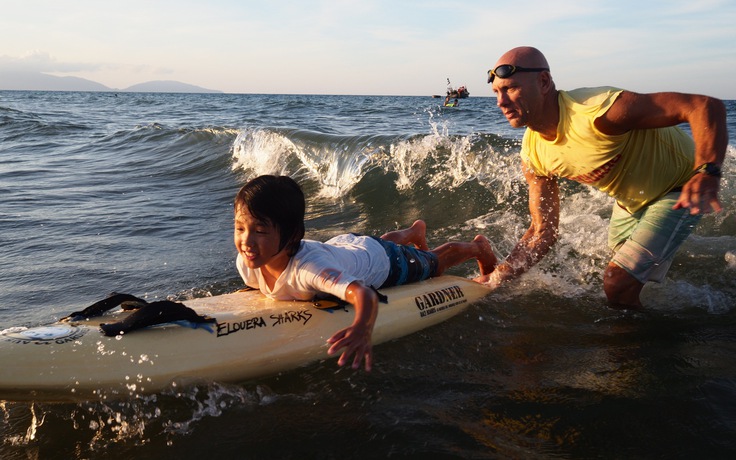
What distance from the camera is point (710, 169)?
11.0 feet

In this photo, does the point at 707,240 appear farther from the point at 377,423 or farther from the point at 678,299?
the point at 377,423

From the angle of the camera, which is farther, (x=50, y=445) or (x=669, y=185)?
(x=669, y=185)

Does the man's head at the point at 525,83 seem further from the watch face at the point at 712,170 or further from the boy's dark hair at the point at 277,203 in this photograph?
the boy's dark hair at the point at 277,203

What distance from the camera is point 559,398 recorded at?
3.31m

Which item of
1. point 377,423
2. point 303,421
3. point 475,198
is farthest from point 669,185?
point 475,198

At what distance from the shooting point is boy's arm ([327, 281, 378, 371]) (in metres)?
3.07

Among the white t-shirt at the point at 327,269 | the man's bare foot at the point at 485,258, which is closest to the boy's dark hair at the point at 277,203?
the white t-shirt at the point at 327,269

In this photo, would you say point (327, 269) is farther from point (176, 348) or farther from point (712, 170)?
point (712, 170)

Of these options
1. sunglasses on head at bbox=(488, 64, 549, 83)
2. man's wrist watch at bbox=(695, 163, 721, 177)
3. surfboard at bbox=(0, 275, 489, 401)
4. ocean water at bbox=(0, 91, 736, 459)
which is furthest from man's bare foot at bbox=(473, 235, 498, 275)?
man's wrist watch at bbox=(695, 163, 721, 177)

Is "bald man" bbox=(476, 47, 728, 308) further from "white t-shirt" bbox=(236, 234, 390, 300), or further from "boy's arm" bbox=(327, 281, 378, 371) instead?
"boy's arm" bbox=(327, 281, 378, 371)

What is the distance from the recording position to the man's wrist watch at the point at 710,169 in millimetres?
3346

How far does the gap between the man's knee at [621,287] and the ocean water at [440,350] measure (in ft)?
0.40

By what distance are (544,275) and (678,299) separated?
101 centimetres

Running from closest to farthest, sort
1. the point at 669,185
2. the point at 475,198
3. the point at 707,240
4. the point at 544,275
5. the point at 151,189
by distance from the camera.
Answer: the point at 669,185
the point at 544,275
the point at 707,240
the point at 475,198
the point at 151,189
